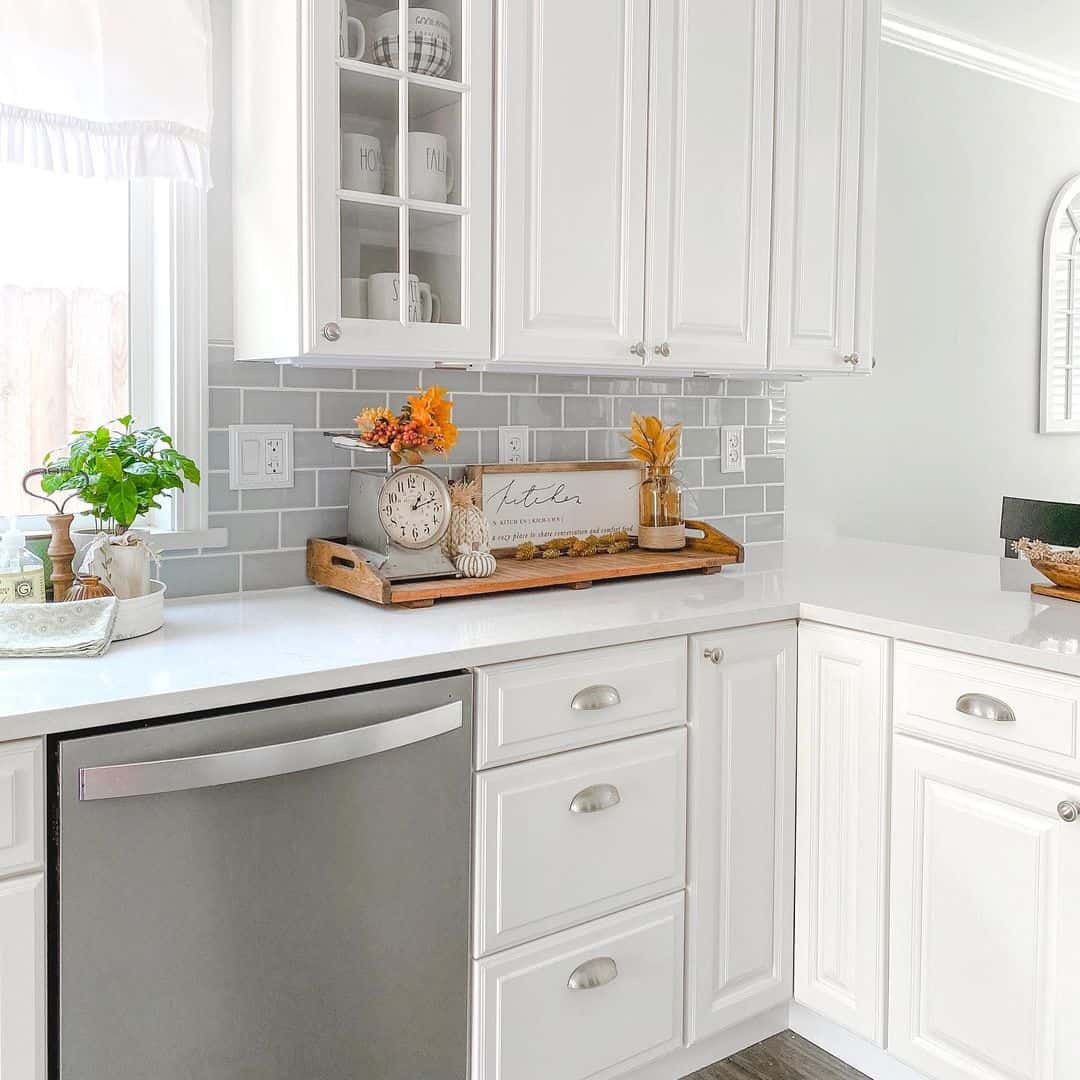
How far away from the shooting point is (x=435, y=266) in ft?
6.15

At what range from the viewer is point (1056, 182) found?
379 centimetres

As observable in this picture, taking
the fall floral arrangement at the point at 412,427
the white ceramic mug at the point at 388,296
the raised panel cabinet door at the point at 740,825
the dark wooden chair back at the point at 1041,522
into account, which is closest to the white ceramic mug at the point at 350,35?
the white ceramic mug at the point at 388,296

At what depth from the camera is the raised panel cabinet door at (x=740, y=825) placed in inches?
76.4

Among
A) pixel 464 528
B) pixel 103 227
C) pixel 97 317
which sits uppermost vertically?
pixel 103 227

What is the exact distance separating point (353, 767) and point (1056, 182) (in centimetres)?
345

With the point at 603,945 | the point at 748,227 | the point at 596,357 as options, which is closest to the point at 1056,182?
the point at 748,227

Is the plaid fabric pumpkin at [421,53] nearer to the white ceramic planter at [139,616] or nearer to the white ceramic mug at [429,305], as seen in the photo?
the white ceramic mug at [429,305]

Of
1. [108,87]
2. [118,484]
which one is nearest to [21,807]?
[118,484]

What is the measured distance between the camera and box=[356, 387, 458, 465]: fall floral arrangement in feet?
6.23

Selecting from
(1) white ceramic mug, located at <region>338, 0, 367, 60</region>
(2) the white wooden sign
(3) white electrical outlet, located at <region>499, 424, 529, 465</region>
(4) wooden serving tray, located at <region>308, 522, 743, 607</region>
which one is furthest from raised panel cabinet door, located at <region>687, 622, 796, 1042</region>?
(1) white ceramic mug, located at <region>338, 0, 367, 60</region>

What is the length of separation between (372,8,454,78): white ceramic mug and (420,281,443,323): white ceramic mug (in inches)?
14.4

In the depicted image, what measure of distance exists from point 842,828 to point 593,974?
539 mm

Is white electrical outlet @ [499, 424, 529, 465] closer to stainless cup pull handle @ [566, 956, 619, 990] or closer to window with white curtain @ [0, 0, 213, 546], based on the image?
window with white curtain @ [0, 0, 213, 546]

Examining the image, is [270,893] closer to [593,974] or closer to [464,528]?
[593,974]
